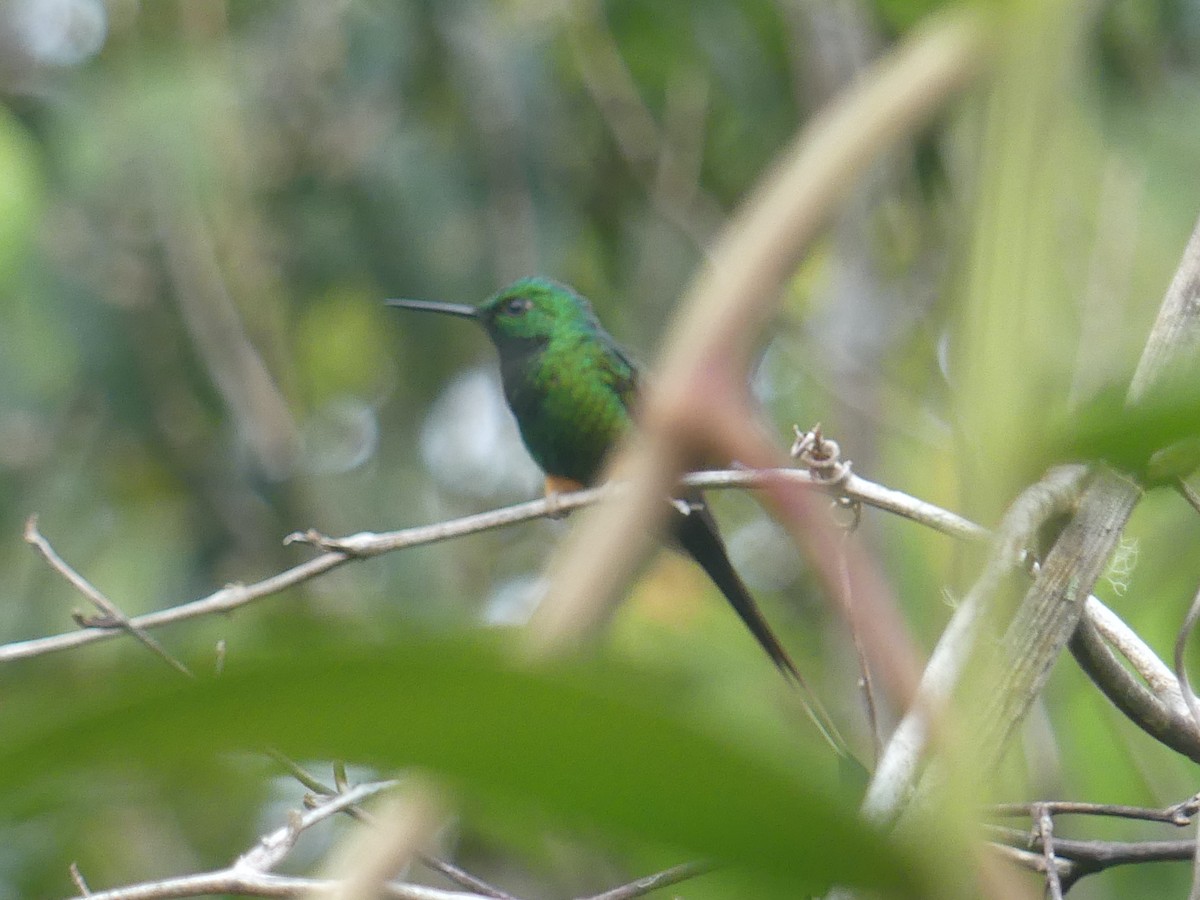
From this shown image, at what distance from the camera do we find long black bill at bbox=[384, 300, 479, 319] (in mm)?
3477

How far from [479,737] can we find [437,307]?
3.36m

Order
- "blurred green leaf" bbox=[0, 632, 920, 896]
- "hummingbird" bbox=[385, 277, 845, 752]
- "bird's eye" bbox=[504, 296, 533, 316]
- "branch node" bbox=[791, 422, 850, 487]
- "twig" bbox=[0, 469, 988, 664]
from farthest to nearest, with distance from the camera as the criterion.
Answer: "bird's eye" bbox=[504, 296, 533, 316] < "hummingbird" bbox=[385, 277, 845, 752] < "twig" bbox=[0, 469, 988, 664] < "branch node" bbox=[791, 422, 850, 487] < "blurred green leaf" bbox=[0, 632, 920, 896]

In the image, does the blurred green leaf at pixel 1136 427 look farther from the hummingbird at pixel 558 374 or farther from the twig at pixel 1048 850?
the hummingbird at pixel 558 374

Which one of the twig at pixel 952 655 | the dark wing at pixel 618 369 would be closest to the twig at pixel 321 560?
the twig at pixel 952 655

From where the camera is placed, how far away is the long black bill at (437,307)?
3477 millimetres

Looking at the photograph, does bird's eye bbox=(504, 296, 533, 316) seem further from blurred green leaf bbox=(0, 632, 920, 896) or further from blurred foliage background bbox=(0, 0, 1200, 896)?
blurred green leaf bbox=(0, 632, 920, 896)

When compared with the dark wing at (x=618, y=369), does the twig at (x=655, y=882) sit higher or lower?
lower

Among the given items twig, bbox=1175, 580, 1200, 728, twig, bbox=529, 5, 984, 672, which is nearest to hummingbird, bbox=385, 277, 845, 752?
twig, bbox=1175, 580, 1200, 728

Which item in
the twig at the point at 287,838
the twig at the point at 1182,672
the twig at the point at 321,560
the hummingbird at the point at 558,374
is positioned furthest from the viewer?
the hummingbird at the point at 558,374

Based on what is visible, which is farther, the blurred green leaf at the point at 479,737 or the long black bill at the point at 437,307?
the long black bill at the point at 437,307

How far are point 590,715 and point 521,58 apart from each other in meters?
3.71

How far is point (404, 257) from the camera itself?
12.4 ft

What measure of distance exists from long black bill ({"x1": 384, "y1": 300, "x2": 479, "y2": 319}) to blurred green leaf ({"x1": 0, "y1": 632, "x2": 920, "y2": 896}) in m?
3.27

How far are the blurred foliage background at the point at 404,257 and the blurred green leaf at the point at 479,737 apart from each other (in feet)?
8.57
